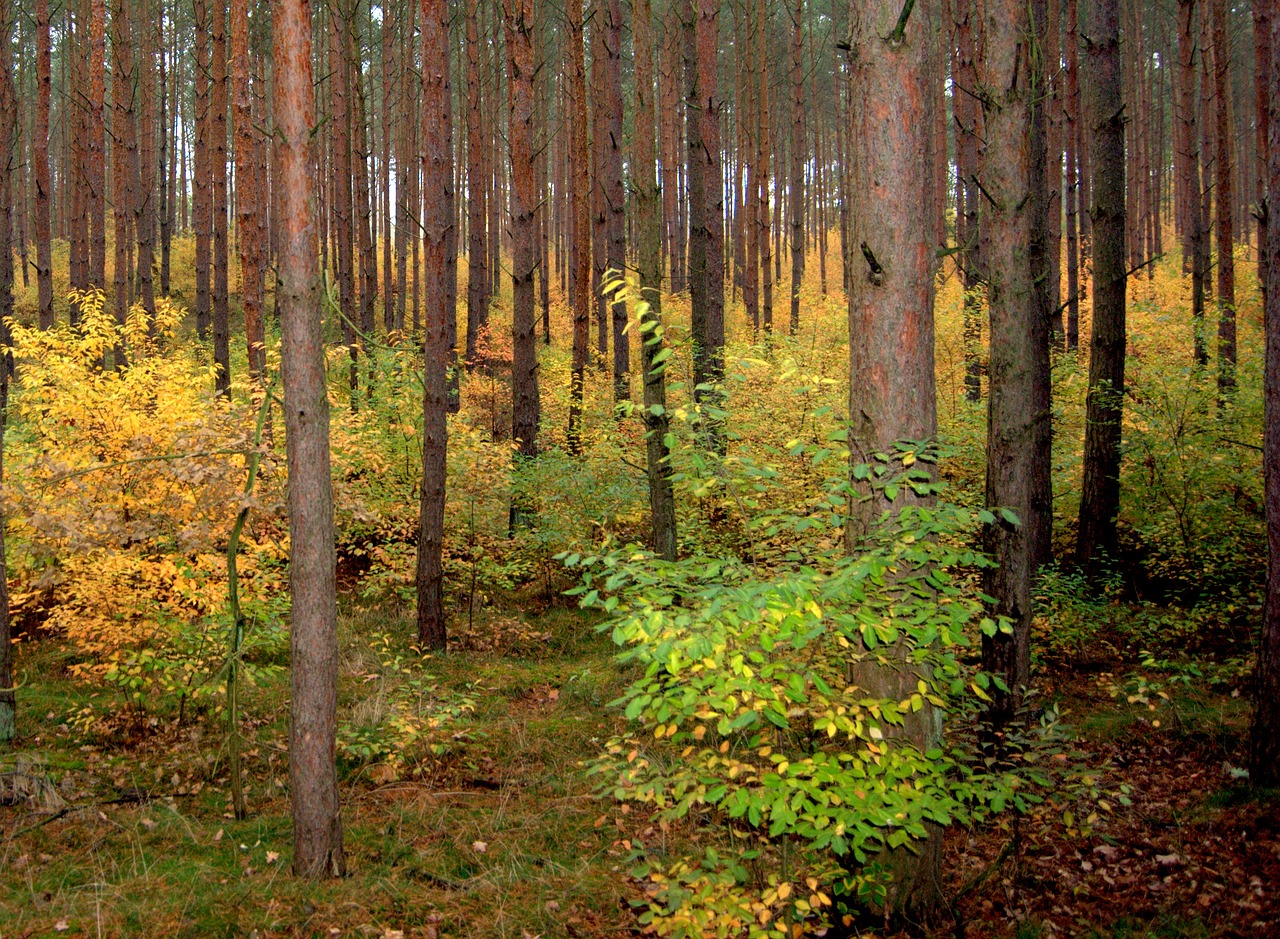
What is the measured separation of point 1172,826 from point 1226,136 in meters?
14.7

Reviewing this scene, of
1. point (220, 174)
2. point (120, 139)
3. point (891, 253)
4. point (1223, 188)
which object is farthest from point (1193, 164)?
point (220, 174)

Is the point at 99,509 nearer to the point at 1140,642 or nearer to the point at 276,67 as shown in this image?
the point at 276,67

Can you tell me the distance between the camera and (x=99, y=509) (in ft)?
19.9

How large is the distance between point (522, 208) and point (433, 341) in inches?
116

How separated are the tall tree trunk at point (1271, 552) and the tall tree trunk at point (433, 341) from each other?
7001 mm

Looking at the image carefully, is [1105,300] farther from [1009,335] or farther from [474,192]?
[474,192]

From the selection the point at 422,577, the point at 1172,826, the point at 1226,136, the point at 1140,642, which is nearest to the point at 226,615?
the point at 422,577

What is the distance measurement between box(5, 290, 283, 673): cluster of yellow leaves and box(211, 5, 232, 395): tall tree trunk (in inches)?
179

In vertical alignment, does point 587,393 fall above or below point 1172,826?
above

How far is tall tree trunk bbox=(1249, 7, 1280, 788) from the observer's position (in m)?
4.96

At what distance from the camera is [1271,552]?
4.97 m

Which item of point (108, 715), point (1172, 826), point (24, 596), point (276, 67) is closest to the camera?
point (276, 67)

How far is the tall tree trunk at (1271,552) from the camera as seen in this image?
496 cm

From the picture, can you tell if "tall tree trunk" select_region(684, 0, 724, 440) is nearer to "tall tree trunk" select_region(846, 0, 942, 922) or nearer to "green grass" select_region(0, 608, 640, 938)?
"green grass" select_region(0, 608, 640, 938)
